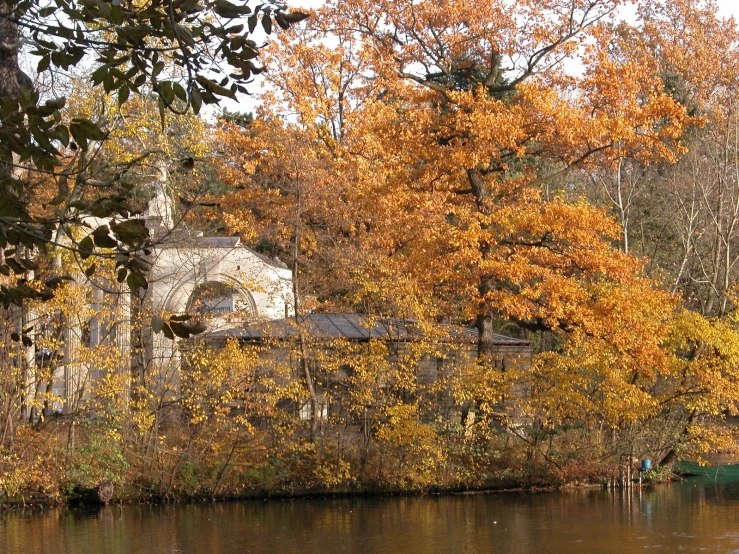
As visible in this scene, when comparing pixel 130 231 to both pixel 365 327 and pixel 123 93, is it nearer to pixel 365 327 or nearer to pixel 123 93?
pixel 123 93

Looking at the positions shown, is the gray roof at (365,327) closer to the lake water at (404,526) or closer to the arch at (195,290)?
the arch at (195,290)

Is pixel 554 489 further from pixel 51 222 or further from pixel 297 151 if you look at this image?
pixel 51 222

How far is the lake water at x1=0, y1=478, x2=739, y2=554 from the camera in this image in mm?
13664

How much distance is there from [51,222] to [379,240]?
18810 millimetres

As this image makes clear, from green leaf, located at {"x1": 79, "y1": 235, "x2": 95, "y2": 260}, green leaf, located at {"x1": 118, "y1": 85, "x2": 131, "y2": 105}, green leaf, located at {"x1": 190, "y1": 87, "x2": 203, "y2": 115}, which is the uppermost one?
green leaf, located at {"x1": 118, "y1": 85, "x2": 131, "y2": 105}

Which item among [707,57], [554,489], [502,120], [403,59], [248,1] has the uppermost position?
[707,57]

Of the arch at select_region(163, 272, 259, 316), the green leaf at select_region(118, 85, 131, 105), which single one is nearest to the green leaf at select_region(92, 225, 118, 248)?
the green leaf at select_region(118, 85, 131, 105)

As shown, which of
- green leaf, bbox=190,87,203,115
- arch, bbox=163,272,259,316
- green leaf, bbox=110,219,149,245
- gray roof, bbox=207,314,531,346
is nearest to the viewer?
green leaf, bbox=190,87,203,115

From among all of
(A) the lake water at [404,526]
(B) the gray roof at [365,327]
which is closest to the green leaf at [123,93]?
(A) the lake water at [404,526]

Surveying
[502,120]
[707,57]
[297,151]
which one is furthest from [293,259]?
[707,57]

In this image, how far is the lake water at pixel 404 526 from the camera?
13664 mm

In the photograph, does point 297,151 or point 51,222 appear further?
point 297,151

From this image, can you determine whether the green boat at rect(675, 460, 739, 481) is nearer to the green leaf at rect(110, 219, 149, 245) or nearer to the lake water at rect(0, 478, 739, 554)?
the lake water at rect(0, 478, 739, 554)

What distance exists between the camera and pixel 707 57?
3033 centimetres
